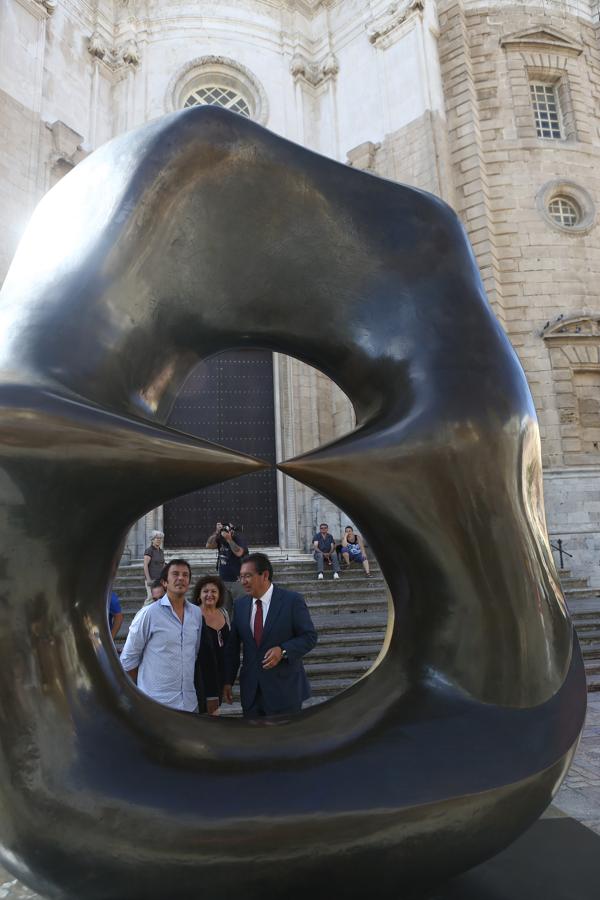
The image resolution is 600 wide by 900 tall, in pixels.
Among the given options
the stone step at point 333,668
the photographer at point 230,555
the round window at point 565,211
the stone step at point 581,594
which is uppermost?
the round window at point 565,211

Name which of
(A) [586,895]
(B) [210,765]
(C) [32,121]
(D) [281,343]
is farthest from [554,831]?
(C) [32,121]

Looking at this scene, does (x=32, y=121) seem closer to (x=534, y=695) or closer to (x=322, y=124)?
(x=322, y=124)

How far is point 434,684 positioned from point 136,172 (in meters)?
1.37

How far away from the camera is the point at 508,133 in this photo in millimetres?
12695

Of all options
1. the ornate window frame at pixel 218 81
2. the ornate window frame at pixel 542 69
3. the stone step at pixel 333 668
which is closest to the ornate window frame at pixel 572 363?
the ornate window frame at pixel 542 69

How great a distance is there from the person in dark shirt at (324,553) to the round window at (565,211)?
26.7ft

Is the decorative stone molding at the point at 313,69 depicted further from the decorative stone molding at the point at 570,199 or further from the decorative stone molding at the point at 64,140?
the decorative stone molding at the point at 570,199

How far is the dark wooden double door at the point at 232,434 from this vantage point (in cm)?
1196

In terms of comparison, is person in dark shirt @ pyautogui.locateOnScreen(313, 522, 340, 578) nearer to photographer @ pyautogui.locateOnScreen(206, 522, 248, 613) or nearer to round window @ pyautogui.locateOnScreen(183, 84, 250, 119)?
photographer @ pyautogui.locateOnScreen(206, 522, 248, 613)

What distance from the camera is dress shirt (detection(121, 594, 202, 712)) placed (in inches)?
108

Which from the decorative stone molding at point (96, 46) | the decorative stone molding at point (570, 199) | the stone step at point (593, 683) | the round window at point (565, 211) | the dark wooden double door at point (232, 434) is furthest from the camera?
the decorative stone molding at point (96, 46)

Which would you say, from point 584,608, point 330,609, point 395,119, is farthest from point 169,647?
point 395,119

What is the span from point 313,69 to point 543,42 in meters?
4.92

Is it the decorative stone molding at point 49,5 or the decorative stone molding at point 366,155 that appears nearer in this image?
the decorative stone molding at point 49,5
